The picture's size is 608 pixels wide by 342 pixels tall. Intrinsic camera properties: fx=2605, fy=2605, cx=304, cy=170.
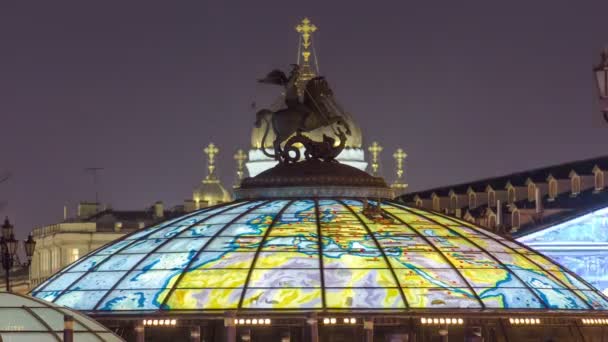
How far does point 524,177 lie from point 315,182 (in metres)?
83.0

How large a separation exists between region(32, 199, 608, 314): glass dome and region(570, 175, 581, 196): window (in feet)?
230

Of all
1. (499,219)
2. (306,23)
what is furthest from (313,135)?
(499,219)

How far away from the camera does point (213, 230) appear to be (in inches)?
2384

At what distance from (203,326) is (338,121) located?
8.32 metres

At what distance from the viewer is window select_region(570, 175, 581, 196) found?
5202 inches

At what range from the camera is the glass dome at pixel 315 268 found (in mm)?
56938

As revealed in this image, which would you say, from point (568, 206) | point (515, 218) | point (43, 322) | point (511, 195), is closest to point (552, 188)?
point (511, 195)

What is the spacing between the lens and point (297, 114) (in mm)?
63312

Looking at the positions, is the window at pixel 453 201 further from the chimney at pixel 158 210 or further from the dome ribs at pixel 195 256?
the dome ribs at pixel 195 256

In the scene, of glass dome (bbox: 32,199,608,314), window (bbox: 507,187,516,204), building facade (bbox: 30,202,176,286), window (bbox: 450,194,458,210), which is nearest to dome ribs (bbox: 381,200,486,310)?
glass dome (bbox: 32,199,608,314)

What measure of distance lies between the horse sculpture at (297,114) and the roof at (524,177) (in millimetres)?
70731

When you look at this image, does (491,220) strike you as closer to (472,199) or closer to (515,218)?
(515,218)

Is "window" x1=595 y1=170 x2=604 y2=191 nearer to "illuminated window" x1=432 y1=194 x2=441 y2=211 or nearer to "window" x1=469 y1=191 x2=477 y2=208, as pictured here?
"window" x1=469 y1=191 x2=477 y2=208

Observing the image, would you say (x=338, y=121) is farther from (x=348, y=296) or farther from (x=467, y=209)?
(x=467, y=209)
